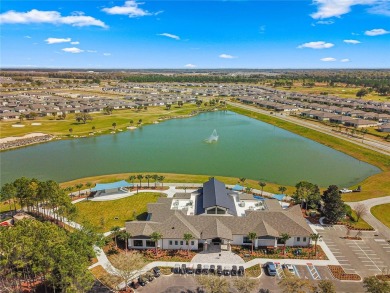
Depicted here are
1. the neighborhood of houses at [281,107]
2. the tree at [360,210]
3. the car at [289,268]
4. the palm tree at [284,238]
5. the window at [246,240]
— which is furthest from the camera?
the neighborhood of houses at [281,107]

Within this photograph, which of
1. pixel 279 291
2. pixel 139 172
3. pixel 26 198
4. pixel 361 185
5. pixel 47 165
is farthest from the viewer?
pixel 47 165

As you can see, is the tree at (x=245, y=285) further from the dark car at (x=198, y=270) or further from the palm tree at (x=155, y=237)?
the palm tree at (x=155, y=237)

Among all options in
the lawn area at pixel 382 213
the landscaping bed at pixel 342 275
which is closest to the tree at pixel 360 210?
the lawn area at pixel 382 213

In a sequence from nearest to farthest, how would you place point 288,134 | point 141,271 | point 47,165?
point 141,271 → point 47,165 → point 288,134

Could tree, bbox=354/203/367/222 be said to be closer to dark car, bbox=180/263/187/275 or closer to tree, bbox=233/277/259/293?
tree, bbox=233/277/259/293

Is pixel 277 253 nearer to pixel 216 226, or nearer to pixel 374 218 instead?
pixel 216 226

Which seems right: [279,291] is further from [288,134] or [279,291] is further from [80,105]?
[80,105]

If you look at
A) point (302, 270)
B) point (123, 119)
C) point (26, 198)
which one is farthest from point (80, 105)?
point (302, 270)

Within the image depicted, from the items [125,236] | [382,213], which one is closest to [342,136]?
[382,213]
